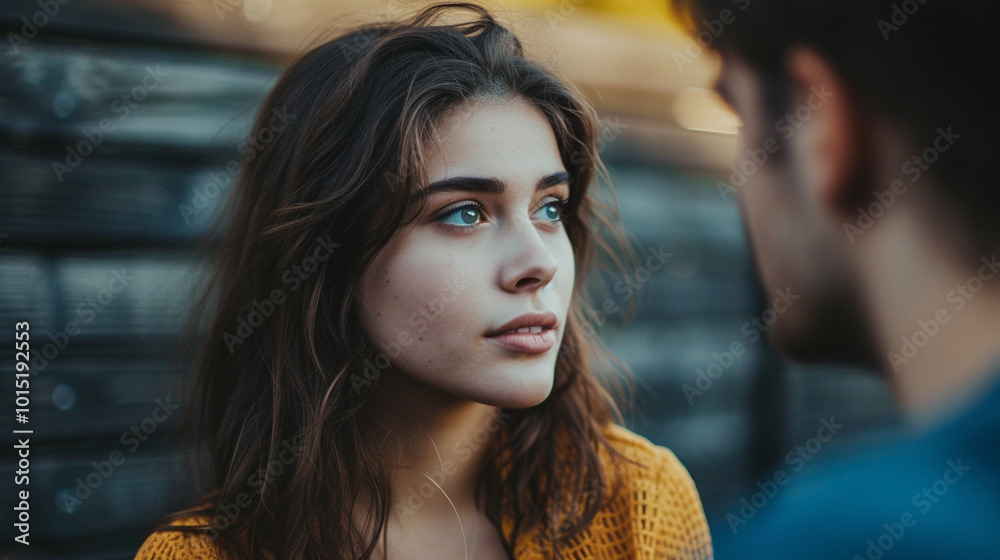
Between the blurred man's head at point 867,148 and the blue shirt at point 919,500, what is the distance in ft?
0.77

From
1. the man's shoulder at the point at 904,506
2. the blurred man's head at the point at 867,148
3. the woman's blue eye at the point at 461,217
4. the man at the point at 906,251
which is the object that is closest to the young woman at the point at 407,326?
the woman's blue eye at the point at 461,217

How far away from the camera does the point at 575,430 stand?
1.61 metres

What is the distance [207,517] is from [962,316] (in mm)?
1487

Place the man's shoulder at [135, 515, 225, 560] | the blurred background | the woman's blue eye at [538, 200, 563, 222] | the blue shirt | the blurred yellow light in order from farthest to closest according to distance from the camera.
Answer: the blurred yellow light < the blurred background < the woman's blue eye at [538, 200, 563, 222] < the man's shoulder at [135, 515, 225, 560] < the blue shirt

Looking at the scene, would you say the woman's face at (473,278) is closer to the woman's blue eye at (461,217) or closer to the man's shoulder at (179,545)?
the woman's blue eye at (461,217)

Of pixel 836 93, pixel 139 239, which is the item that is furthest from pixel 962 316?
pixel 139 239

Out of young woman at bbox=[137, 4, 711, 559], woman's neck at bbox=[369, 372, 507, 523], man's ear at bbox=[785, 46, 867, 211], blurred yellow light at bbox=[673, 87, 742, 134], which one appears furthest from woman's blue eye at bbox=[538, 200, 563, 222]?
blurred yellow light at bbox=[673, 87, 742, 134]

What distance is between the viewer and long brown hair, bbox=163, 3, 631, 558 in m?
1.28

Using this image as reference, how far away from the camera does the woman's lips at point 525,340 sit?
1.23 m

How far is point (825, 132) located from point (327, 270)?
1.10 meters

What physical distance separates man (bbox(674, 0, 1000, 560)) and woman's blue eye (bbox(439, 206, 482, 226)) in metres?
0.70

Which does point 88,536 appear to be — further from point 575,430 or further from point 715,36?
point 715,36

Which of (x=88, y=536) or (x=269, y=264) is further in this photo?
(x=88, y=536)

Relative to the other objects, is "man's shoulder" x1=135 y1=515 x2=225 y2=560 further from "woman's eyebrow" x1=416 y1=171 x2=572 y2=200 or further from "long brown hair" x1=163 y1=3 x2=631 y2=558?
"woman's eyebrow" x1=416 y1=171 x2=572 y2=200
